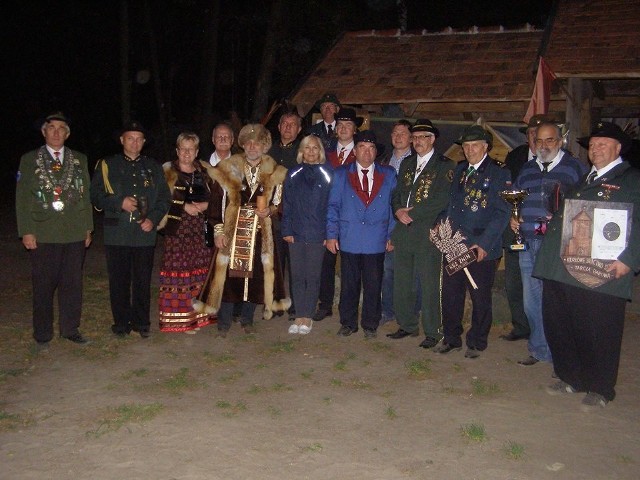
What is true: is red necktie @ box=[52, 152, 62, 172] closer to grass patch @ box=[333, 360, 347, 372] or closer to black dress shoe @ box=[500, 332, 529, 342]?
grass patch @ box=[333, 360, 347, 372]

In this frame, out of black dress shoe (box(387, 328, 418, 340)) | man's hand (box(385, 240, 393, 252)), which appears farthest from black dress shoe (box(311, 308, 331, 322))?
man's hand (box(385, 240, 393, 252))

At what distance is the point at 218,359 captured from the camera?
6.30 metres

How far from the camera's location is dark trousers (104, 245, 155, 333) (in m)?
6.71

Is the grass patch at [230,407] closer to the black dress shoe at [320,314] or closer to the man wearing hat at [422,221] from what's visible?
the man wearing hat at [422,221]

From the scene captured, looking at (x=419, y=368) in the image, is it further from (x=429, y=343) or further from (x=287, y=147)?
(x=287, y=147)

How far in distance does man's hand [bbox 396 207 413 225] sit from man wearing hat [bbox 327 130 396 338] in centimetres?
26

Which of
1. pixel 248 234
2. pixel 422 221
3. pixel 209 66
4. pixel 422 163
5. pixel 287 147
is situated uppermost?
pixel 209 66

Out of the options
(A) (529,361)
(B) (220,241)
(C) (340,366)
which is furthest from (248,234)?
(A) (529,361)

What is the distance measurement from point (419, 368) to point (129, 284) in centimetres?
294

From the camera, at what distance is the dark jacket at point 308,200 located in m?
6.92

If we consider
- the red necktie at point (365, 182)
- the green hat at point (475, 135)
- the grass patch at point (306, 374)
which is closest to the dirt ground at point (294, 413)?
the grass patch at point (306, 374)

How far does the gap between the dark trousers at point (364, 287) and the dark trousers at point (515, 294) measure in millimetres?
1242

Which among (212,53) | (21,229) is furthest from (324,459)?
(212,53)

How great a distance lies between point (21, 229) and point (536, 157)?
465 centimetres
